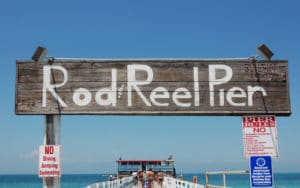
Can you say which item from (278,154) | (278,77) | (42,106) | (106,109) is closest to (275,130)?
(278,154)

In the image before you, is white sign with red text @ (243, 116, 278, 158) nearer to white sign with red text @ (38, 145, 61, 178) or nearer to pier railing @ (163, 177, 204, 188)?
white sign with red text @ (38, 145, 61, 178)

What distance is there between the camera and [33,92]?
8.20 meters

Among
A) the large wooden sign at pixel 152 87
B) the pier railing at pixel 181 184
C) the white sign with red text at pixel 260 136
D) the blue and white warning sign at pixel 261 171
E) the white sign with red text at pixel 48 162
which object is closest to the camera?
the blue and white warning sign at pixel 261 171

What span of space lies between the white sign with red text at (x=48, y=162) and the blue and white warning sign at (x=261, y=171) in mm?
3026

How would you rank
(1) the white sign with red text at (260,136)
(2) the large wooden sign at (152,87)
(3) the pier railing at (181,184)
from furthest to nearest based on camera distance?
(3) the pier railing at (181,184) → (2) the large wooden sign at (152,87) → (1) the white sign with red text at (260,136)

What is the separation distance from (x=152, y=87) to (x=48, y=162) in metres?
2.04

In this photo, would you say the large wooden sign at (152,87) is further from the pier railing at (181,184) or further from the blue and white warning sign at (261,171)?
the pier railing at (181,184)

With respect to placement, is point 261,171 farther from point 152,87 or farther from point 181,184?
point 181,184

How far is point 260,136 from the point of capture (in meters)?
7.81

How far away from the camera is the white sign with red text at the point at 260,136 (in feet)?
25.1

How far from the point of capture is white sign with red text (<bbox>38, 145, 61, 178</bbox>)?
7988mm

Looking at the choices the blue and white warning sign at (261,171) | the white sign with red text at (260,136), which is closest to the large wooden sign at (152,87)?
the white sign with red text at (260,136)

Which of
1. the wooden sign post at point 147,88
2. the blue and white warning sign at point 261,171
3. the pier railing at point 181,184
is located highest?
the wooden sign post at point 147,88

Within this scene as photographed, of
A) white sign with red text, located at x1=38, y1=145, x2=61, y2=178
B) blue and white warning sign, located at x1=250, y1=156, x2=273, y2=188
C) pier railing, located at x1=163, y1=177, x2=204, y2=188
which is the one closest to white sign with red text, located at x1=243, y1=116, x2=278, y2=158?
blue and white warning sign, located at x1=250, y1=156, x2=273, y2=188
